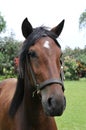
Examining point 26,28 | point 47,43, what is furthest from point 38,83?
point 26,28

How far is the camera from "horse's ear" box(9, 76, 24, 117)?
170 inches

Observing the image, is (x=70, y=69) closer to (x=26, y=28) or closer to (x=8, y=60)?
(x=8, y=60)

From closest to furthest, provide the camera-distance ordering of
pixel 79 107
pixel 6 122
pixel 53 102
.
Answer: pixel 53 102 < pixel 6 122 < pixel 79 107

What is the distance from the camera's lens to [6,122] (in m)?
4.71

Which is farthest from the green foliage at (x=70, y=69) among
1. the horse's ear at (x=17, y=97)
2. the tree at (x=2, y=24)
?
the horse's ear at (x=17, y=97)

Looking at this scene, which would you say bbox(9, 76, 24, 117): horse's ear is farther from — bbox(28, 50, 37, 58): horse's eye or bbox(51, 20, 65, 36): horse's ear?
bbox(51, 20, 65, 36): horse's ear

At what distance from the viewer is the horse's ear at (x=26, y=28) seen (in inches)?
159

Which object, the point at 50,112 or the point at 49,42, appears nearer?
the point at 50,112

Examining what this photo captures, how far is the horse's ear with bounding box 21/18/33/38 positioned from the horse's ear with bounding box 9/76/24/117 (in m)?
0.53

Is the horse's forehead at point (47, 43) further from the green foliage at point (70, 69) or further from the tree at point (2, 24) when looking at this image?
the tree at point (2, 24)

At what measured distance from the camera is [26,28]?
4.08 m

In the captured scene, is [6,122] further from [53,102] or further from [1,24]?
[1,24]

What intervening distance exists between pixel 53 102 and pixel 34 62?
22.7 inches

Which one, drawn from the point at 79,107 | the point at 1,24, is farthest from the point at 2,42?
the point at 79,107
